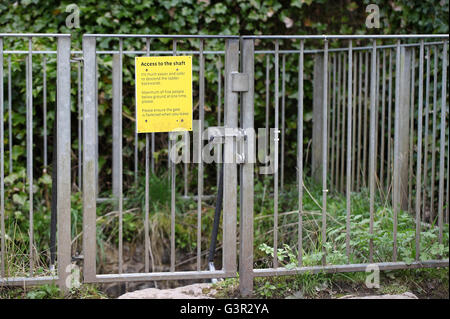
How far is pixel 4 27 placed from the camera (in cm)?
619

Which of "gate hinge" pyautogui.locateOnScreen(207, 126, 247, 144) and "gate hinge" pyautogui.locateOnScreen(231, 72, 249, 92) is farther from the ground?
"gate hinge" pyautogui.locateOnScreen(231, 72, 249, 92)

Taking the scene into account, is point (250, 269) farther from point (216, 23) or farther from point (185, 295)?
point (216, 23)

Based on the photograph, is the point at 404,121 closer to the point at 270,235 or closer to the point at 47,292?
the point at 270,235

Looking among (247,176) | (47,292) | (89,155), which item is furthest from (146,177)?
(47,292)

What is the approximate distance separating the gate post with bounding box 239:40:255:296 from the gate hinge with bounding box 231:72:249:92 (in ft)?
0.09

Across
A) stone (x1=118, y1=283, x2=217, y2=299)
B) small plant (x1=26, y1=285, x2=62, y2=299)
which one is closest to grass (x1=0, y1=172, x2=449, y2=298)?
small plant (x1=26, y1=285, x2=62, y2=299)

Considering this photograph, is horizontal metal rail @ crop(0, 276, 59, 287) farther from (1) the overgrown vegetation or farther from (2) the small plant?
(1) the overgrown vegetation

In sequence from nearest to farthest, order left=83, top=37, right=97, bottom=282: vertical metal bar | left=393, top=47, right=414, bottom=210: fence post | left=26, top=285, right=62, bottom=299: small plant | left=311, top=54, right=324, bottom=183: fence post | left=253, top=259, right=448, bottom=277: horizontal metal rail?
left=83, top=37, right=97, bottom=282: vertical metal bar < left=26, top=285, right=62, bottom=299: small plant < left=253, top=259, right=448, bottom=277: horizontal metal rail < left=393, top=47, right=414, bottom=210: fence post < left=311, top=54, right=324, bottom=183: fence post

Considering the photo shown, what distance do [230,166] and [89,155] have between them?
2.85ft

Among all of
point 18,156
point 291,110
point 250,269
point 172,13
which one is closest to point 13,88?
point 18,156

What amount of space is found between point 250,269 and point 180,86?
1236 mm

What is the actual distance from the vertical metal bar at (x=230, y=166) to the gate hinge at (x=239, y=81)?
0.07 feet

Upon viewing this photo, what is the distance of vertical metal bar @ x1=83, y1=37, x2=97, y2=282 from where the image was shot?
348cm

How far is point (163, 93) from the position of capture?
3580 mm
